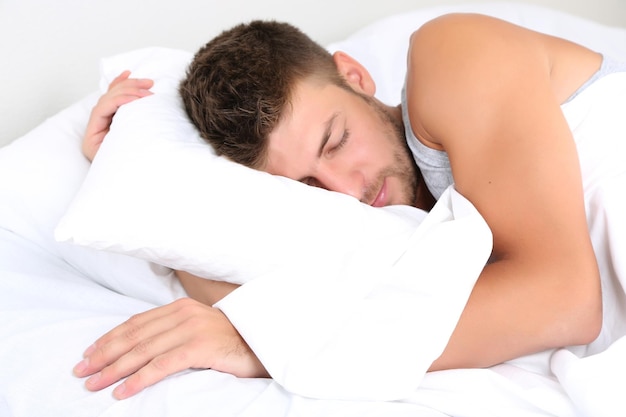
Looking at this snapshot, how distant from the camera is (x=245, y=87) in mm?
1370

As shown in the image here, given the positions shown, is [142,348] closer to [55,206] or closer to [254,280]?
[254,280]

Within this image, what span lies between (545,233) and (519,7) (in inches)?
45.5

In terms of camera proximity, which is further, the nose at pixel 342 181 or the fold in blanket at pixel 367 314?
the nose at pixel 342 181

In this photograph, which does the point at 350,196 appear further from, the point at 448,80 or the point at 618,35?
the point at 618,35

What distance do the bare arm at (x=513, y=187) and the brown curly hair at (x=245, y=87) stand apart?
25 centimetres

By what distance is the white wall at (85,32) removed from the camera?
5.72 ft

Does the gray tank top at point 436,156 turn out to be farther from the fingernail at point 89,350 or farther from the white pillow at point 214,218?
the fingernail at point 89,350

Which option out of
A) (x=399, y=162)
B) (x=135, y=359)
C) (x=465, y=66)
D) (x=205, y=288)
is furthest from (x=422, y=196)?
(x=135, y=359)

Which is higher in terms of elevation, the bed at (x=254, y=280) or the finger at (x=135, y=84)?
the finger at (x=135, y=84)

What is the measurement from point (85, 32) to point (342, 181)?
0.84m

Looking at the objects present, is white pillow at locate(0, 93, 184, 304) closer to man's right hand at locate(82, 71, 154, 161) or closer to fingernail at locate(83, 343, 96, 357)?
man's right hand at locate(82, 71, 154, 161)

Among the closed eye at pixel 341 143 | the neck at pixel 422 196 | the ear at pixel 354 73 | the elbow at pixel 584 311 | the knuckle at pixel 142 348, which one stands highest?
the ear at pixel 354 73

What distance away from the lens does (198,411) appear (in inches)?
37.5

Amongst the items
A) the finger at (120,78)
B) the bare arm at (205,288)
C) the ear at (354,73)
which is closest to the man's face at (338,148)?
the ear at (354,73)
